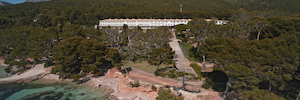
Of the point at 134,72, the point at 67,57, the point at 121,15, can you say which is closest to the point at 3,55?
the point at 67,57

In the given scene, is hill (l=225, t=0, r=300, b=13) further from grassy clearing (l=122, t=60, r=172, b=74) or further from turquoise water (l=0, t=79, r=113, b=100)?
turquoise water (l=0, t=79, r=113, b=100)

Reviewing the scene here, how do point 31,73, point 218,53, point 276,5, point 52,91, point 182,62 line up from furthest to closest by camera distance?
1. point 276,5
2. point 31,73
3. point 182,62
4. point 52,91
5. point 218,53

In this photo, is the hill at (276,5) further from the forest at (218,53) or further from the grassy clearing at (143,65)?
the grassy clearing at (143,65)

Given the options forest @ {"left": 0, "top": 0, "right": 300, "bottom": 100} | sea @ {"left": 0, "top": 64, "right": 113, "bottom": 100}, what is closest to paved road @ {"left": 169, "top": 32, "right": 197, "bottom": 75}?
forest @ {"left": 0, "top": 0, "right": 300, "bottom": 100}

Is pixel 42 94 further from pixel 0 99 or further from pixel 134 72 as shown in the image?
pixel 134 72

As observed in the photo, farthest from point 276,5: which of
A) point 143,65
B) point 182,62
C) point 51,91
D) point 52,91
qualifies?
point 51,91

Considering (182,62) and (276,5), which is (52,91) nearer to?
(182,62)

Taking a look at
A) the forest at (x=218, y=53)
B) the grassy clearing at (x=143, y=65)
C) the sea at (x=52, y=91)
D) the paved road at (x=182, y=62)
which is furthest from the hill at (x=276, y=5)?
the sea at (x=52, y=91)
